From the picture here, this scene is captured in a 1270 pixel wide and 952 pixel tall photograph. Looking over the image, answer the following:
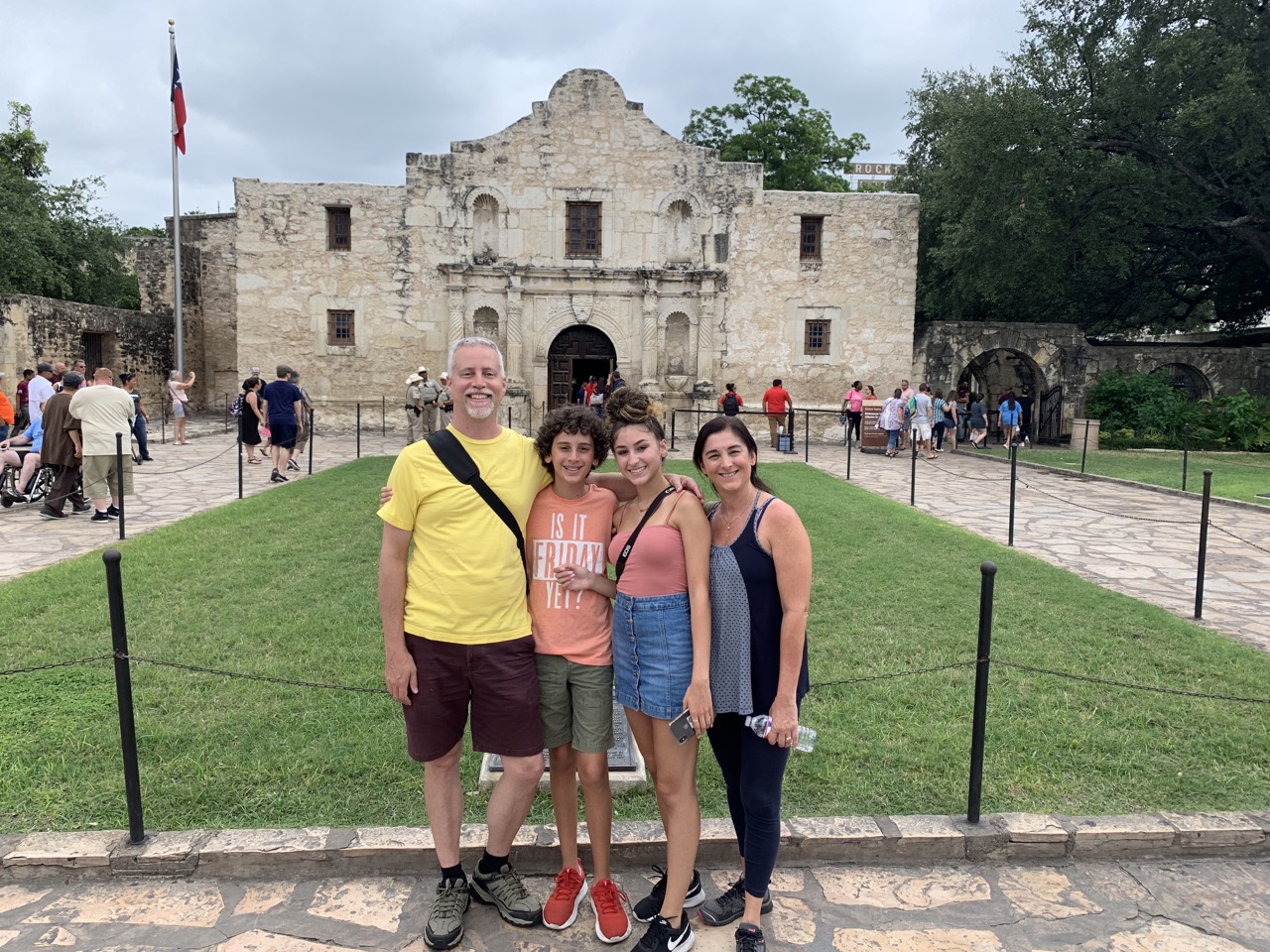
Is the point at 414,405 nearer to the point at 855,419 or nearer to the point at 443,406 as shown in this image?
the point at 443,406

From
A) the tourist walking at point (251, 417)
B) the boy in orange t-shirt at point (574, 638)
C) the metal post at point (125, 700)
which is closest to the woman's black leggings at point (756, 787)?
the boy in orange t-shirt at point (574, 638)

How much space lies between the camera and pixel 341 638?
18.7 ft

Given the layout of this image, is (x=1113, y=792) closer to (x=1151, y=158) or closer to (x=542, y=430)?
(x=542, y=430)

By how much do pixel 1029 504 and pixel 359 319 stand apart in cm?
1656

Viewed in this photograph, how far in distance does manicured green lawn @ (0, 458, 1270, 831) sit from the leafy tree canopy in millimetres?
16133

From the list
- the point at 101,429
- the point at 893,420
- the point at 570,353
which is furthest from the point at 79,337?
the point at 893,420

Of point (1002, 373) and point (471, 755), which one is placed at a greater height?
point (1002, 373)

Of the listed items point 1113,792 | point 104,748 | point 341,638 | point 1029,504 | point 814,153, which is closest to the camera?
point 1113,792

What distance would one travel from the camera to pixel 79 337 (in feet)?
69.7

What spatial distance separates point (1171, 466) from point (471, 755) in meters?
17.4

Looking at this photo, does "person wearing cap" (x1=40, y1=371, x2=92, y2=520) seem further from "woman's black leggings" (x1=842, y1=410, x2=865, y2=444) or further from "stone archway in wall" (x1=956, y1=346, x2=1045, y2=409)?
"stone archway in wall" (x1=956, y1=346, x2=1045, y2=409)

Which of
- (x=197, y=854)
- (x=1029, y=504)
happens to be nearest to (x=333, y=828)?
(x=197, y=854)

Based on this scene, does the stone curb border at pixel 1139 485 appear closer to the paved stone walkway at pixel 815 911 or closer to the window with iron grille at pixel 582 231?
the paved stone walkway at pixel 815 911

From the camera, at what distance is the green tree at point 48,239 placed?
22.0 meters
